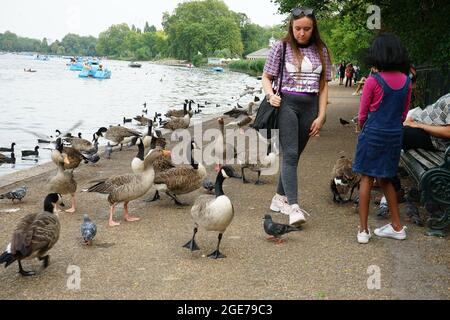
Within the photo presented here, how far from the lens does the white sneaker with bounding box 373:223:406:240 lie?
5.92 metres

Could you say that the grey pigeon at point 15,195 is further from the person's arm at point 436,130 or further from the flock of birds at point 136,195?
the person's arm at point 436,130

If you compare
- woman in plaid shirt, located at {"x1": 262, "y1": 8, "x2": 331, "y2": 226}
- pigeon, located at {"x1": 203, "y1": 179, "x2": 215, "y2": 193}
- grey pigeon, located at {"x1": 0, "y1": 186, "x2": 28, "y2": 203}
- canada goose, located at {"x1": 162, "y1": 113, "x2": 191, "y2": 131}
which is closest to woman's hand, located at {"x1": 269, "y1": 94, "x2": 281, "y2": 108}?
woman in plaid shirt, located at {"x1": 262, "y1": 8, "x2": 331, "y2": 226}

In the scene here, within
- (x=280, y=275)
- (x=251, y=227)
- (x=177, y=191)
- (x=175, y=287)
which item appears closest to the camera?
(x=175, y=287)

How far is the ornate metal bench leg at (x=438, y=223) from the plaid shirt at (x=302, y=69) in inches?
84.4

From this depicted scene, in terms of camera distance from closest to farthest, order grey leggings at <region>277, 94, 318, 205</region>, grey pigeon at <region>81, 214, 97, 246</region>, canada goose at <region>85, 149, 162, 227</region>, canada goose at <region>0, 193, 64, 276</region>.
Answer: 1. canada goose at <region>0, 193, 64, 276</region>
2. grey pigeon at <region>81, 214, 97, 246</region>
3. grey leggings at <region>277, 94, 318, 205</region>
4. canada goose at <region>85, 149, 162, 227</region>

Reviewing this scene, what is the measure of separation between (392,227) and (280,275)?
A: 1862 millimetres

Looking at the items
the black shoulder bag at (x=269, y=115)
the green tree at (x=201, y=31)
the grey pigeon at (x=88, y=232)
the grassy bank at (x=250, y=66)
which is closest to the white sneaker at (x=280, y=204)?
the black shoulder bag at (x=269, y=115)

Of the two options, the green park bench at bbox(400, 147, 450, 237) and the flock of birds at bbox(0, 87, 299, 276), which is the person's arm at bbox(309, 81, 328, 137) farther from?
the green park bench at bbox(400, 147, 450, 237)

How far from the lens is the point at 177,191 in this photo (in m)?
7.74

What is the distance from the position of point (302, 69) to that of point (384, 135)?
1283 mm

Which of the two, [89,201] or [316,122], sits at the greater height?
[316,122]

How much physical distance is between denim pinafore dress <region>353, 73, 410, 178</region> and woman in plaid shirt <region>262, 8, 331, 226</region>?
0.72 m
